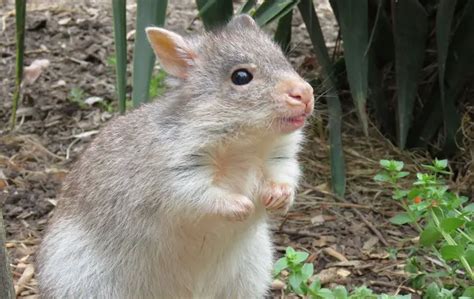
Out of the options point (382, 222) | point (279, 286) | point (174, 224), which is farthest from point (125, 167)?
point (382, 222)

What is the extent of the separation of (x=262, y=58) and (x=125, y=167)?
0.66 metres

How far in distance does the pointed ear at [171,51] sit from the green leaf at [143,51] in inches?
24.6

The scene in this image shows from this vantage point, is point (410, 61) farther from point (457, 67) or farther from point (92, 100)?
point (92, 100)

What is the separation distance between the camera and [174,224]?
11.2 ft

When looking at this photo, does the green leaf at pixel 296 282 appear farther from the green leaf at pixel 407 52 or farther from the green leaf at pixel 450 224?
the green leaf at pixel 407 52

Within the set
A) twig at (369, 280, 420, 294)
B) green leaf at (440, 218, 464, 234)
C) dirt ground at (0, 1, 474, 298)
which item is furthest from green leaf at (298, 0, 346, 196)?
green leaf at (440, 218, 464, 234)

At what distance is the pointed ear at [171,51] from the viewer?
3385mm

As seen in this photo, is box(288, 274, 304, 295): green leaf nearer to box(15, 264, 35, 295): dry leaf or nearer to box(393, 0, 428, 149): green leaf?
box(15, 264, 35, 295): dry leaf

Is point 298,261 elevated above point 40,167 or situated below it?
above

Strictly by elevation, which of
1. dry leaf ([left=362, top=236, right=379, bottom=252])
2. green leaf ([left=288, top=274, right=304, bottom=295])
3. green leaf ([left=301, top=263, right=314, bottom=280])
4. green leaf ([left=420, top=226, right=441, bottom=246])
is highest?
green leaf ([left=420, top=226, right=441, bottom=246])

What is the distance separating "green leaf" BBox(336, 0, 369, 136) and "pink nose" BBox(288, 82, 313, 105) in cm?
150

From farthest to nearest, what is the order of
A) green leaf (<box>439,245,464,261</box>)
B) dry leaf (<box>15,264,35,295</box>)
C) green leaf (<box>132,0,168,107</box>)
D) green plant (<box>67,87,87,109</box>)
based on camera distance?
green plant (<box>67,87,87,109</box>), dry leaf (<box>15,264,35,295</box>), green leaf (<box>132,0,168,107</box>), green leaf (<box>439,245,464,261</box>)

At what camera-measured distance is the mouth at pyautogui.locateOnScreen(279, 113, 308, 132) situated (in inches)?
127

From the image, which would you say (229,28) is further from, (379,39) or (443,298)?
(379,39)
